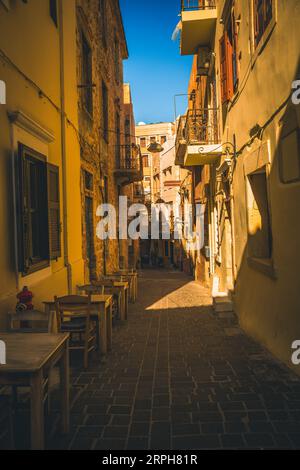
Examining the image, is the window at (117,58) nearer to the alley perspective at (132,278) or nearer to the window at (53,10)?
the alley perspective at (132,278)

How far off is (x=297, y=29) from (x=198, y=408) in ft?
13.2

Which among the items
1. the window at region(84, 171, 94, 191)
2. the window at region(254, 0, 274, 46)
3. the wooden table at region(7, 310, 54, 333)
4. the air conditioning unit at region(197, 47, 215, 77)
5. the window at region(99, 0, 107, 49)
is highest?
the window at region(99, 0, 107, 49)

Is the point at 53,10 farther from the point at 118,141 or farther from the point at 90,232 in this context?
the point at 118,141

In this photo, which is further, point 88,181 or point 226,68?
point 88,181

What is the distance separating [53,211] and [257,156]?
129 inches

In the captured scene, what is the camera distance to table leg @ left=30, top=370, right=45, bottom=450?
2678 millimetres

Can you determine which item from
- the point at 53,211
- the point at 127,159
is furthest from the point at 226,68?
the point at 127,159

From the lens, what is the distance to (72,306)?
560 centimetres

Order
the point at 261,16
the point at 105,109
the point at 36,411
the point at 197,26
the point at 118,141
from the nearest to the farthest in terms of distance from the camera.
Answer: the point at 36,411 < the point at 261,16 < the point at 197,26 < the point at 105,109 < the point at 118,141

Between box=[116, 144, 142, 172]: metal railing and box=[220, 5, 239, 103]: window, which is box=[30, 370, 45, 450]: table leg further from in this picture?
box=[116, 144, 142, 172]: metal railing

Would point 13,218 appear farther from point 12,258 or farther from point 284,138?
point 284,138

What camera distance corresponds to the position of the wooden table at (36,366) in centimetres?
269

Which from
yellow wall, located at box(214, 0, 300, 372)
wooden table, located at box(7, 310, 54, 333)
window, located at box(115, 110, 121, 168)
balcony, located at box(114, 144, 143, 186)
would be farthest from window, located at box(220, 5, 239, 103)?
window, located at box(115, 110, 121, 168)

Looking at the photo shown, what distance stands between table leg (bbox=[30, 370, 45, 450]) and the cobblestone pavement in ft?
2.04
